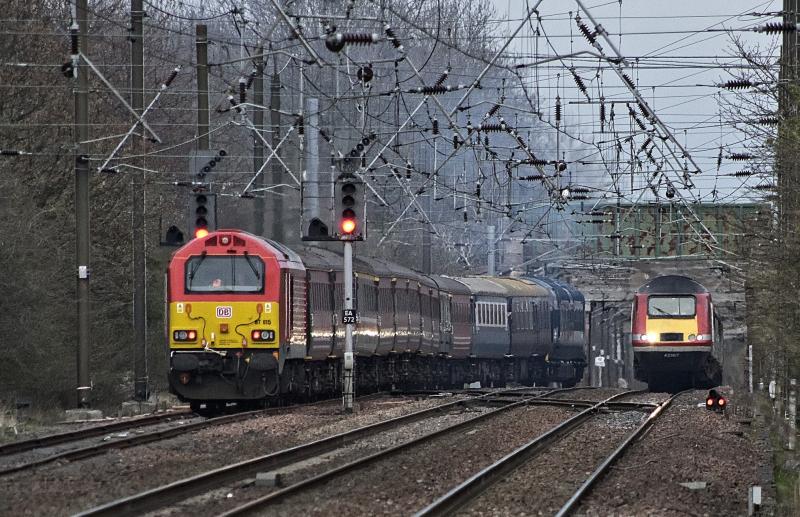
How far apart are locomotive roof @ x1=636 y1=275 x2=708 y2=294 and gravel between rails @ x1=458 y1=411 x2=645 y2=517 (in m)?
16.9


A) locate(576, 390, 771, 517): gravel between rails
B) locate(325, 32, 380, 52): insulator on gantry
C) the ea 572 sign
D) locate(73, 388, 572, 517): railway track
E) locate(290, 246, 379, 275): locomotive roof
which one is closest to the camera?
locate(73, 388, 572, 517): railway track

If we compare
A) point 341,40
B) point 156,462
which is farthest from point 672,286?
point 156,462

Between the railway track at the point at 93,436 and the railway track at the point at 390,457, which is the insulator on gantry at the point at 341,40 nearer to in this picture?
the railway track at the point at 390,457

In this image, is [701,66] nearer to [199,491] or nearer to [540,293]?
[199,491]

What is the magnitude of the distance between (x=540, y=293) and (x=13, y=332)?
31.7m

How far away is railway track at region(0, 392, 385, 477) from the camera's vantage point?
1706 centimetres

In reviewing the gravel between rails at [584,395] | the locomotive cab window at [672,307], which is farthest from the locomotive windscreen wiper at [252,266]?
the locomotive cab window at [672,307]

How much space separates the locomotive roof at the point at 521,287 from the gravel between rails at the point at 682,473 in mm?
28608

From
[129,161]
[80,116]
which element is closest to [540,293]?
[129,161]

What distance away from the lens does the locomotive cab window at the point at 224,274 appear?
1038 inches

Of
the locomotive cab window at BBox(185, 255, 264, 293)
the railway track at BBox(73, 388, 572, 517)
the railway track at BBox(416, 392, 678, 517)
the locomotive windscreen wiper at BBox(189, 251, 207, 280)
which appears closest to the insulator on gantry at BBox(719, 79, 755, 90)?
the railway track at BBox(416, 392, 678, 517)

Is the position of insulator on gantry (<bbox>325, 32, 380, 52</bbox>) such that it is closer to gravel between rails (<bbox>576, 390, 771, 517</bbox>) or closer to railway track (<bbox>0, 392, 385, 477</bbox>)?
railway track (<bbox>0, 392, 385, 477</bbox>)

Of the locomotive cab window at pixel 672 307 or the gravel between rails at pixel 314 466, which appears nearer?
the gravel between rails at pixel 314 466

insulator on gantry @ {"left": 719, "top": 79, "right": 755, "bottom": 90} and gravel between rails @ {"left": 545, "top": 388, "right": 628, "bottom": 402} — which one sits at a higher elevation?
insulator on gantry @ {"left": 719, "top": 79, "right": 755, "bottom": 90}
